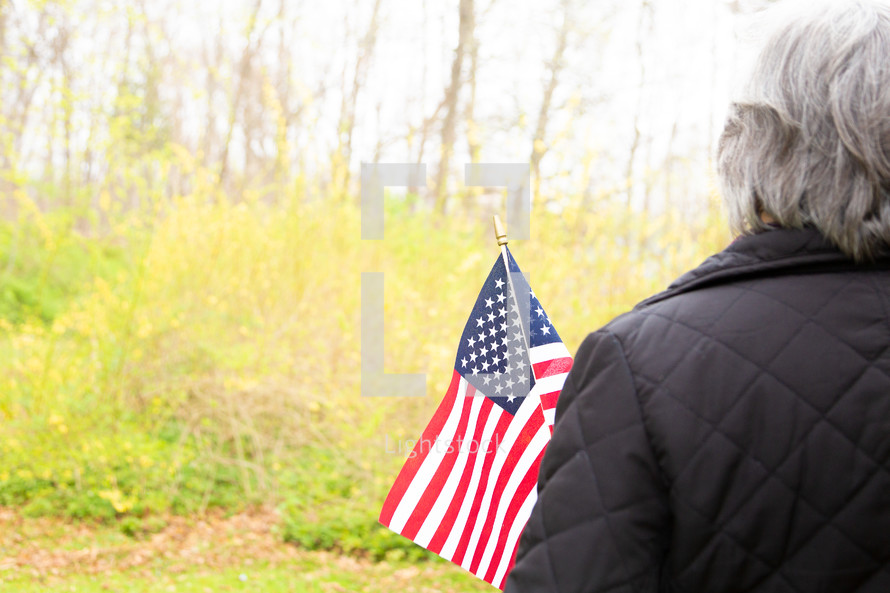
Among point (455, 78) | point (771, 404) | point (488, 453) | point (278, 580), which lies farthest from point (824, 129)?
point (455, 78)

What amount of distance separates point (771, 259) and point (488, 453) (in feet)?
2.96

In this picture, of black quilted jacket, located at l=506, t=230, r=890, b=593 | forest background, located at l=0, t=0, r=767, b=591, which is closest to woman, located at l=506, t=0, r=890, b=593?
black quilted jacket, located at l=506, t=230, r=890, b=593

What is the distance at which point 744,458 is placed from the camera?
2.91 ft

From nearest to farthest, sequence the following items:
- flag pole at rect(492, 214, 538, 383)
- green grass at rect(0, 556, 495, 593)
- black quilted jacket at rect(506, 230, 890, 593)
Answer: black quilted jacket at rect(506, 230, 890, 593), flag pole at rect(492, 214, 538, 383), green grass at rect(0, 556, 495, 593)

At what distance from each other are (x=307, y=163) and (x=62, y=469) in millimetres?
3499

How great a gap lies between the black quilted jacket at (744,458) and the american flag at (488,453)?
2.31 feet

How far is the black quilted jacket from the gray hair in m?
0.08

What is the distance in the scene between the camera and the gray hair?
0.92 meters

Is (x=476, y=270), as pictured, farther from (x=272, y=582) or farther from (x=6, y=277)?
(x=6, y=277)

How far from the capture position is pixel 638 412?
2.99 feet

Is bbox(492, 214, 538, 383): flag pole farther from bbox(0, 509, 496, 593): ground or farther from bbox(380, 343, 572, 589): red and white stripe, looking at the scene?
bbox(0, 509, 496, 593): ground

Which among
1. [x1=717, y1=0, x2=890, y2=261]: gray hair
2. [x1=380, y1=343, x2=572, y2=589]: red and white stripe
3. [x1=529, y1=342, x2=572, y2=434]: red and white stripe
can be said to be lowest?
[x1=380, y1=343, x2=572, y2=589]: red and white stripe

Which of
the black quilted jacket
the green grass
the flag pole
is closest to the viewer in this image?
the black quilted jacket

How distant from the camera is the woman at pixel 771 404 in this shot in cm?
88
